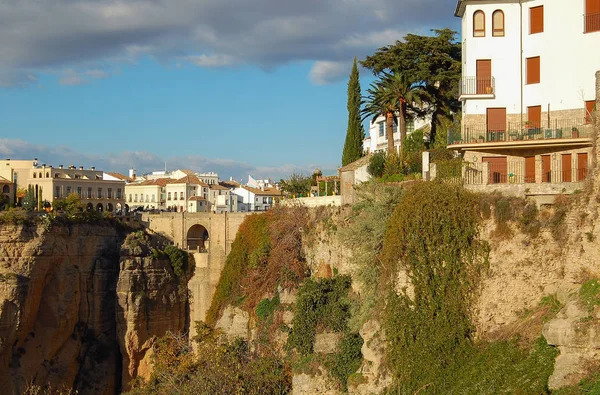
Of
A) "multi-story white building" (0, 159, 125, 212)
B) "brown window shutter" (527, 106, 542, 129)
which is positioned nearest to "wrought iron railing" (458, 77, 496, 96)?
"brown window shutter" (527, 106, 542, 129)

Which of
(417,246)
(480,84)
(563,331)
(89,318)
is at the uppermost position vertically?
(480,84)

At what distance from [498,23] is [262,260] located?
47.6ft

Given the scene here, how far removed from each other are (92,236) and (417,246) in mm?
24966

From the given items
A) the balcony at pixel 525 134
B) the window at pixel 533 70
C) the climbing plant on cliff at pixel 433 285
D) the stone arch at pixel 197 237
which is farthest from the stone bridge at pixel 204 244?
the climbing plant on cliff at pixel 433 285

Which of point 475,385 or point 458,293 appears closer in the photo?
point 475,385

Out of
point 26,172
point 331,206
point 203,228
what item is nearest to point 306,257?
point 331,206

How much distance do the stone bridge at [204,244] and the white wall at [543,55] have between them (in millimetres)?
18357

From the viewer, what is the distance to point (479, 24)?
27.2 metres

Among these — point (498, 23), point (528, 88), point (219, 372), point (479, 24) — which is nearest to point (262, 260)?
point (219, 372)

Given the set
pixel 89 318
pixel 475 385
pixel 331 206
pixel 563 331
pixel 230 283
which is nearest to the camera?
pixel 563 331

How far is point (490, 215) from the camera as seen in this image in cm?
2255

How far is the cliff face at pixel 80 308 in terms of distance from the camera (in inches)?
1583

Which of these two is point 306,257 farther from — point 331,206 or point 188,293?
point 188,293

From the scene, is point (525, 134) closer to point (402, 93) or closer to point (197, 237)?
point (402, 93)
